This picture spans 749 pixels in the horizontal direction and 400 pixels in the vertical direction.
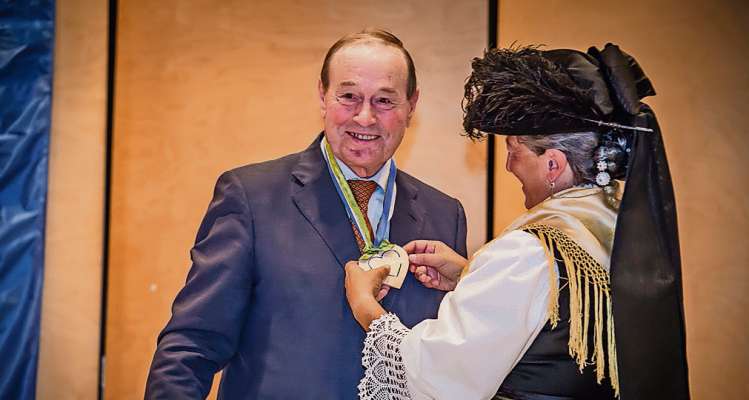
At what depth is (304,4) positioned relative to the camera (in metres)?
3.38

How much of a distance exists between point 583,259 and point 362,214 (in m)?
0.68

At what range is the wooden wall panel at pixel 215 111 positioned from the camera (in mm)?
3352

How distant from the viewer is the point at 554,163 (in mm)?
1989

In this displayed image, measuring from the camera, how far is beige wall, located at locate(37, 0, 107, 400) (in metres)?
3.15

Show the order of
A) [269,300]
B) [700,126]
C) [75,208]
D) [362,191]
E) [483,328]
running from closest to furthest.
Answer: [483,328] < [269,300] < [362,191] < [75,208] < [700,126]

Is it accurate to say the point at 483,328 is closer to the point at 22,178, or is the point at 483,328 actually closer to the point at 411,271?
the point at 411,271

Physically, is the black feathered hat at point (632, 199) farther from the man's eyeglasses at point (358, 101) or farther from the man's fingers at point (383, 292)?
the man's fingers at point (383, 292)

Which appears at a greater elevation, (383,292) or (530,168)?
(530,168)

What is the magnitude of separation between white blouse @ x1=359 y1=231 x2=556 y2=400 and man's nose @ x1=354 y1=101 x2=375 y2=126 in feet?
1.71

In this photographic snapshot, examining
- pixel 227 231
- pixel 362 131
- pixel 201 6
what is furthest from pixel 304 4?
pixel 227 231

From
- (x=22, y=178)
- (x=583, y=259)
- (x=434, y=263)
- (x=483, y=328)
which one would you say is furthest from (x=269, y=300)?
(x=22, y=178)

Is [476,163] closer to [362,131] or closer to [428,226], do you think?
[428,226]

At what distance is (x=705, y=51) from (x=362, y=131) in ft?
6.12

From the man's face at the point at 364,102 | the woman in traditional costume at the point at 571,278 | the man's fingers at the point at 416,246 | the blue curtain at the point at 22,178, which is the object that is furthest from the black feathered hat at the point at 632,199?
the blue curtain at the point at 22,178
